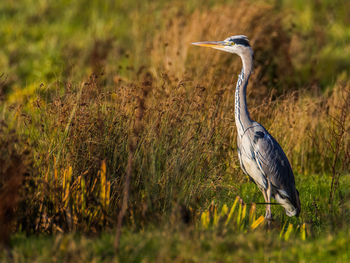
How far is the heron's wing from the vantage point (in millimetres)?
5703

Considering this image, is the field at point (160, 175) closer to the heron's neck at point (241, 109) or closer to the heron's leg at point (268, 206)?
the heron's leg at point (268, 206)

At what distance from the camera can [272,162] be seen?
5.74 m

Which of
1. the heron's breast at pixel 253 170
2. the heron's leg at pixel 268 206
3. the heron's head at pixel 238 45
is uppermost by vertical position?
the heron's head at pixel 238 45

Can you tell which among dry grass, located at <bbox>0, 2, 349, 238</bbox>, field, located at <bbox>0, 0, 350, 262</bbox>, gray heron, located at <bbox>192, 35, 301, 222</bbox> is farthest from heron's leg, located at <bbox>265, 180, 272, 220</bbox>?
dry grass, located at <bbox>0, 2, 349, 238</bbox>

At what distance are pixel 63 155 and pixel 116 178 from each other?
0.54 meters

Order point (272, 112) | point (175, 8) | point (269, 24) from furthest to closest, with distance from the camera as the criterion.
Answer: point (175, 8) → point (269, 24) → point (272, 112)

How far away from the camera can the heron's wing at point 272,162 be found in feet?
18.7

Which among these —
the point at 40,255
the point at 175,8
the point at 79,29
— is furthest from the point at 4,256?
the point at 79,29

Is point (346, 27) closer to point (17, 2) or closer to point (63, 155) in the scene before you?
point (17, 2)

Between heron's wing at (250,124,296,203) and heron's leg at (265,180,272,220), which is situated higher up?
heron's wing at (250,124,296,203)

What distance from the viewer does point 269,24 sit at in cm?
1071

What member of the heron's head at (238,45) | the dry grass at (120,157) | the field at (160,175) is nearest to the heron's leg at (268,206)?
the field at (160,175)

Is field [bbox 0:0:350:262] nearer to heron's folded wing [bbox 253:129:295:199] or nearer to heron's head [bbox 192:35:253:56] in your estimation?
heron's folded wing [bbox 253:129:295:199]

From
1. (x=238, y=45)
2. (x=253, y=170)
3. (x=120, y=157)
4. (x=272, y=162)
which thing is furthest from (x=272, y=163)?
(x=120, y=157)
